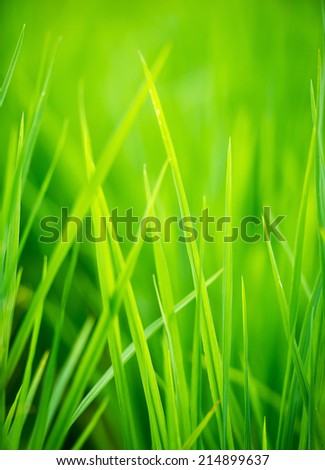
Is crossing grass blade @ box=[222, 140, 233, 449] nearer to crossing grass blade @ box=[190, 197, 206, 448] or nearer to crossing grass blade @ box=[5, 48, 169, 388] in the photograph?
crossing grass blade @ box=[190, 197, 206, 448]

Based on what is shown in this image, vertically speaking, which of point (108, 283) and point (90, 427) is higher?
point (108, 283)

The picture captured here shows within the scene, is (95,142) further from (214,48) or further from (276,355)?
(276,355)

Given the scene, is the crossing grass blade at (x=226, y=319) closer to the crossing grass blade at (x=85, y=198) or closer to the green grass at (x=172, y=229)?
the green grass at (x=172, y=229)

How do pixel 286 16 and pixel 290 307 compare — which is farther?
pixel 286 16

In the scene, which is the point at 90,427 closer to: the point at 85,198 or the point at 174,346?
the point at 174,346

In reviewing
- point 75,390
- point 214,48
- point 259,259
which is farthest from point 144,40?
point 75,390

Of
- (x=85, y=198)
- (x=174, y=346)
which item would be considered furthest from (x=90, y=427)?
(x=85, y=198)

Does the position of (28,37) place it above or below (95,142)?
above

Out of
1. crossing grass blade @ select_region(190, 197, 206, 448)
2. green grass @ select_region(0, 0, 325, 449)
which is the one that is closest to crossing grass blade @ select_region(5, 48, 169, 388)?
green grass @ select_region(0, 0, 325, 449)
